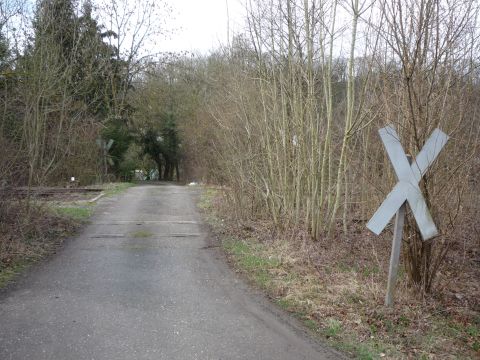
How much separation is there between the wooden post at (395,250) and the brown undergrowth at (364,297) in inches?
7.3

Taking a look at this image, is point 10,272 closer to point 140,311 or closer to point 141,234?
point 140,311

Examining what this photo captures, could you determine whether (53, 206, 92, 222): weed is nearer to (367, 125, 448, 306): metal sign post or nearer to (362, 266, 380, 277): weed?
(362, 266, 380, 277): weed

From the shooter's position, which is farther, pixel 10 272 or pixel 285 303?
pixel 10 272

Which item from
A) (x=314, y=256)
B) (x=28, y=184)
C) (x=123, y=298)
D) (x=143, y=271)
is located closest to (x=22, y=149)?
(x=28, y=184)

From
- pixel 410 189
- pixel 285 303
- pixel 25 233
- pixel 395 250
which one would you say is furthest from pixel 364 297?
pixel 25 233

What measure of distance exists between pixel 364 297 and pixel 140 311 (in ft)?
9.18

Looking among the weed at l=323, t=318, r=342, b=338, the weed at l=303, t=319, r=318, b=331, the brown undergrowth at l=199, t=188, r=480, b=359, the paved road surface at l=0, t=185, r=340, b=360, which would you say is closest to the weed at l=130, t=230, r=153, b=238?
the paved road surface at l=0, t=185, r=340, b=360

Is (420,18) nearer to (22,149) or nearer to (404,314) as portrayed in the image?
(404,314)

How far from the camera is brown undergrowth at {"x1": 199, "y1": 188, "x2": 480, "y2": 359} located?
5059 millimetres

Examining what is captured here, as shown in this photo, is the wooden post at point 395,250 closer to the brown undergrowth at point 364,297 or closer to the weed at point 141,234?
the brown undergrowth at point 364,297

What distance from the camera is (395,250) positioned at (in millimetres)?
5594

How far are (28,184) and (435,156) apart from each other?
842 cm

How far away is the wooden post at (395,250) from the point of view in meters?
5.56

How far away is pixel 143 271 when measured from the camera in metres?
7.87
